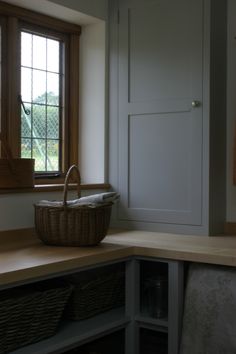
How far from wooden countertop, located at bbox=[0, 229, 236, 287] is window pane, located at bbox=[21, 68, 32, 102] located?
28.8 inches

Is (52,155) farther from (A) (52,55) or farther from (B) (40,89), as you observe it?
(A) (52,55)

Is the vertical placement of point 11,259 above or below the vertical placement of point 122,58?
below

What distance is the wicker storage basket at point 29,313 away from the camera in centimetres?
184

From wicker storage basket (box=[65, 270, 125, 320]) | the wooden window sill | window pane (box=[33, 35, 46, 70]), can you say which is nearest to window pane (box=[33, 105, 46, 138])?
window pane (box=[33, 35, 46, 70])

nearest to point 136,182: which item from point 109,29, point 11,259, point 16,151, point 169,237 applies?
point 169,237

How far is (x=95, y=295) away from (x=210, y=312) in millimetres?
524

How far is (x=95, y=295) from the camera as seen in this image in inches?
90.4

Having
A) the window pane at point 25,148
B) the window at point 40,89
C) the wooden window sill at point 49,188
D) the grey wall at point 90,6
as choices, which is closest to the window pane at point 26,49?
the window at point 40,89

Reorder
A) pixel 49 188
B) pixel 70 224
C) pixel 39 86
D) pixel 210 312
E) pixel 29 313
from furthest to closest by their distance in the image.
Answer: pixel 39 86, pixel 49 188, pixel 70 224, pixel 210 312, pixel 29 313

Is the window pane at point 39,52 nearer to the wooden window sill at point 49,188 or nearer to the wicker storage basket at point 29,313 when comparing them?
the wooden window sill at point 49,188

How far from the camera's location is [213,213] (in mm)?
2623

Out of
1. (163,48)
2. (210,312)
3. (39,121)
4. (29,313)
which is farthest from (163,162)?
(29,313)

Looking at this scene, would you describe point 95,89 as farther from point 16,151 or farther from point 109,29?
point 16,151

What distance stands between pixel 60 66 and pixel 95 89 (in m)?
0.24
